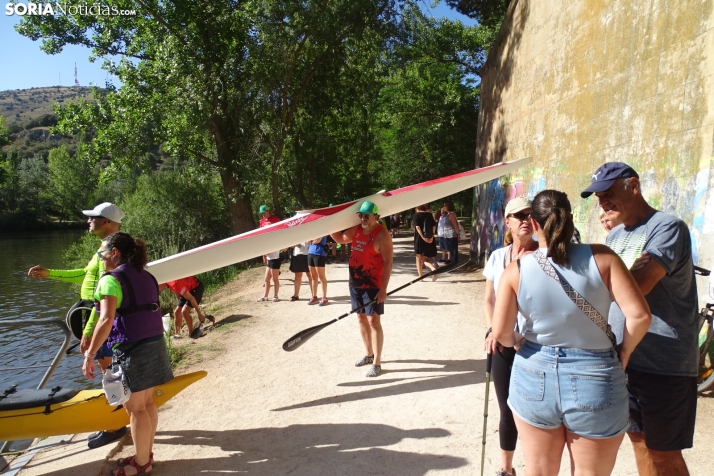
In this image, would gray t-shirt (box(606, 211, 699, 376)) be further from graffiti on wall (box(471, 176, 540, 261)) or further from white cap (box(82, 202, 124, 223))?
graffiti on wall (box(471, 176, 540, 261))

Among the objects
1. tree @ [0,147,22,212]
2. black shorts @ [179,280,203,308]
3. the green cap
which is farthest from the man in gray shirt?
tree @ [0,147,22,212]

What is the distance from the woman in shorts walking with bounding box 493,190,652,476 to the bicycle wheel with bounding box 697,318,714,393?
313 centimetres

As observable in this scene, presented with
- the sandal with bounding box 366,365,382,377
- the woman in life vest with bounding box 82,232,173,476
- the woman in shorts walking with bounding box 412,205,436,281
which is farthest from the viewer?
the woman in shorts walking with bounding box 412,205,436,281

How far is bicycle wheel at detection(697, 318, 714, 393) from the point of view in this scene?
4.47 m

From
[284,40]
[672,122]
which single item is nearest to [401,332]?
[672,122]

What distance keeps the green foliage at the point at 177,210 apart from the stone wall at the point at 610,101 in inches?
563

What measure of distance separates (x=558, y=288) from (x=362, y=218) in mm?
3272

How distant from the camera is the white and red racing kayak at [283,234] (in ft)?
15.4

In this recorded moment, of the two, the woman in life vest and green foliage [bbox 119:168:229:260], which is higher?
green foliage [bbox 119:168:229:260]

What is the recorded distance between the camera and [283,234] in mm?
4891

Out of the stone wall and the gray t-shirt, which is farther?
the stone wall

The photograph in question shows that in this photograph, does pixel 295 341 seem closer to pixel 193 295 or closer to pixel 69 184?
pixel 193 295

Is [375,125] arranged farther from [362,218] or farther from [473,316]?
[362,218]

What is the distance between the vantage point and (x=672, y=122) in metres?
5.52
